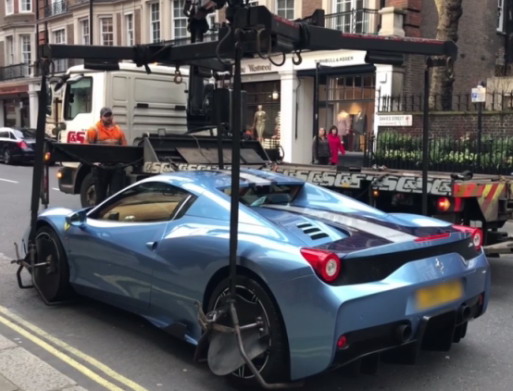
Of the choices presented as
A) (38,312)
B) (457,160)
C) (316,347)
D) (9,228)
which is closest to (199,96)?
(9,228)

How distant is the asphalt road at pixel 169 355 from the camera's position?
163 inches

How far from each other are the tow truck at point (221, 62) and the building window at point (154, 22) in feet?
62.2

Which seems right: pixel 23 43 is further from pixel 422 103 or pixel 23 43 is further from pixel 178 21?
pixel 422 103

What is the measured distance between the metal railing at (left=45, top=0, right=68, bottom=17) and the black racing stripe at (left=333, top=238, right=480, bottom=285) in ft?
120

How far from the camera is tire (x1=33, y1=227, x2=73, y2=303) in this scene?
5.62 m

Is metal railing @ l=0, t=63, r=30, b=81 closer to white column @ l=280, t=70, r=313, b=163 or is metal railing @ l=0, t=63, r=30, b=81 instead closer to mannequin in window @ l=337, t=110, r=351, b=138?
white column @ l=280, t=70, r=313, b=163

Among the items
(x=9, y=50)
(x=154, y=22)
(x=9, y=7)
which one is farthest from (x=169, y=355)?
(x=9, y=7)

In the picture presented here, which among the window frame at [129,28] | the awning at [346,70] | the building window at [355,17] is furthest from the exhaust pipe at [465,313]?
the window frame at [129,28]

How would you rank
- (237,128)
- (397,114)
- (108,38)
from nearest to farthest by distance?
(237,128) < (397,114) < (108,38)

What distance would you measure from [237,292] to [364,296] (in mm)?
845

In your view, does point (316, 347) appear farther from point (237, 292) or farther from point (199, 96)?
point (199, 96)

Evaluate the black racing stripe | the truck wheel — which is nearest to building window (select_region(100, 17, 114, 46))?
the truck wheel

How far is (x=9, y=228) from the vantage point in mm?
10094

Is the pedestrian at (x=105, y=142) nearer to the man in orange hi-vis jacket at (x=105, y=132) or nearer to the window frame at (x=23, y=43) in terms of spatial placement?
the man in orange hi-vis jacket at (x=105, y=132)
